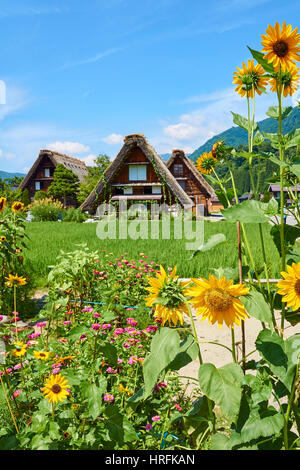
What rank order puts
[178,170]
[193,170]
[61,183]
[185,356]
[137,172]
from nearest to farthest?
1. [185,356]
2. [137,172]
3. [193,170]
4. [178,170]
5. [61,183]

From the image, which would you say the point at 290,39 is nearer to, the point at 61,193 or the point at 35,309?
the point at 35,309

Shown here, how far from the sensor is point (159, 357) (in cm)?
76

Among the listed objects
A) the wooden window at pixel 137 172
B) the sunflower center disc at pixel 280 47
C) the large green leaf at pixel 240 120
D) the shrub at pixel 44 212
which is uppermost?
the wooden window at pixel 137 172

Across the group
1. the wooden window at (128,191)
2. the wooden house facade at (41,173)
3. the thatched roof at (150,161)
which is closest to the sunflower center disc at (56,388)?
the thatched roof at (150,161)

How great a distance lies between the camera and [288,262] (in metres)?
1.03

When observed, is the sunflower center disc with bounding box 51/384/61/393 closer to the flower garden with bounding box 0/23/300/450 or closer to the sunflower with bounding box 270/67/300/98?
the flower garden with bounding box 0/23/300/450

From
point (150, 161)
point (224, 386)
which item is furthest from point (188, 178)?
point (224, 386)

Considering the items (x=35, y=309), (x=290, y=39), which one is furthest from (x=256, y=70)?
(x=35, y=309)

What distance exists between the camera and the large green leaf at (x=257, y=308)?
73cm

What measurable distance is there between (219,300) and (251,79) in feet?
2.43

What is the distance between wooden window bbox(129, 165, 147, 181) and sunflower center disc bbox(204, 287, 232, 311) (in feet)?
56.5

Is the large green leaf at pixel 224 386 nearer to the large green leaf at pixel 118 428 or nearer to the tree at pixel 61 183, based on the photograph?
the large green leaf at pixel 118 428

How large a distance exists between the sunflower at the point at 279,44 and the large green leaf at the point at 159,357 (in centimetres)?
75

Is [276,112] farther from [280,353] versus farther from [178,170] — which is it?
[178,170]
